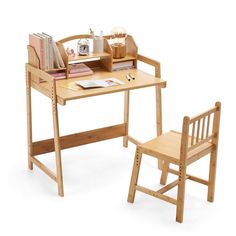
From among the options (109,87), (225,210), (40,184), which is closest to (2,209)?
(40,184)

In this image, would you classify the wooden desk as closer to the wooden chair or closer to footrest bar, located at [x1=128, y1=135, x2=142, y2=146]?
footrest bar, located at [x1=128, y1=135, x2=142, y2=146]

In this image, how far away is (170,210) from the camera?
4656 millimetres

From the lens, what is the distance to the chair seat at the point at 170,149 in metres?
4.39

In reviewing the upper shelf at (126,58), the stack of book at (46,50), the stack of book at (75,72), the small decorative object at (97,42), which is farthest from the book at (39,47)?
the upper shelf at (126,58)

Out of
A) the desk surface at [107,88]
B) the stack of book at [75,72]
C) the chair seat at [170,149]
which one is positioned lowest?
the chair seat at [170,149]

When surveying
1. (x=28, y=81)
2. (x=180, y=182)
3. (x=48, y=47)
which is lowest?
(x=180, y=182)

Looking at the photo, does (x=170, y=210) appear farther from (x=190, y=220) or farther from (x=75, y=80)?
(x=75, y=80)

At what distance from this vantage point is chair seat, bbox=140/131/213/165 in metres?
4.39

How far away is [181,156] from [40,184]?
1385mm

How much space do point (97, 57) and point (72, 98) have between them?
74cm

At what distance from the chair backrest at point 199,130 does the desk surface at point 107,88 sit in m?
0.68

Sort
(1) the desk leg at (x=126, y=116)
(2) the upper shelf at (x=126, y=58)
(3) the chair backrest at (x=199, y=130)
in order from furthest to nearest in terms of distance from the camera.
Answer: (1) the desk leg at (x=126, y=116) < (2) the upper shelf at (x=126, y=58) < (3) the chair backrest at (x=199, y=130)

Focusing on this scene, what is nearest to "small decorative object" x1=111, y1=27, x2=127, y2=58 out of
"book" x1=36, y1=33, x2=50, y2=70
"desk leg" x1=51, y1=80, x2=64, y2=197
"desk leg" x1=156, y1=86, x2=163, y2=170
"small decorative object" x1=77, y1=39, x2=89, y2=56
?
"small decorative object" x1=77, y1=39, x2=89, y2=56

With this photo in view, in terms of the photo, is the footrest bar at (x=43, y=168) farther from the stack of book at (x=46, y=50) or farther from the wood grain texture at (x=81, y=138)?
the stack of book at (x=46, y=50)
